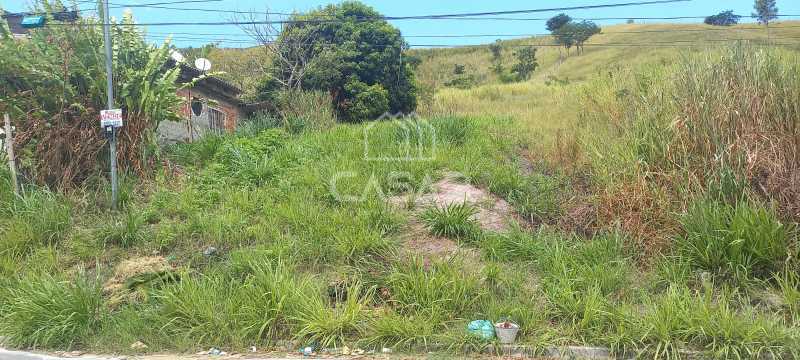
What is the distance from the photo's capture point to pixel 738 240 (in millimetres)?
4812

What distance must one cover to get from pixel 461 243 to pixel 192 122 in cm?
798

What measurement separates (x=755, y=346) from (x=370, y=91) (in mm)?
14014

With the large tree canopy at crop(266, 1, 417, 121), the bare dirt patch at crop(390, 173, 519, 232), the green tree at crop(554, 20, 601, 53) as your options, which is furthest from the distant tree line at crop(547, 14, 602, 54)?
the bare dirt patch at crop(390, 173, 519, 232)

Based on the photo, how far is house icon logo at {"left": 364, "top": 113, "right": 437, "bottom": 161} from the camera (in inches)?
329

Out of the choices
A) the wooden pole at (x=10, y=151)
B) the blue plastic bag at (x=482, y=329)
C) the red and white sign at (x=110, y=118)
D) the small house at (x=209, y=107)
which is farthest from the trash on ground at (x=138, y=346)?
the small house at (x=209, y=107)

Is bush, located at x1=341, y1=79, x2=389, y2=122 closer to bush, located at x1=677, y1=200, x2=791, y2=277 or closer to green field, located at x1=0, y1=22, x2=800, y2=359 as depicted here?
green field, located at x1=0, y1=22, x2=800, y2=359

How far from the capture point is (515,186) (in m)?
7.19

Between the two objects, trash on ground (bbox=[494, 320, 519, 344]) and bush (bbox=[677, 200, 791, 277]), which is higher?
bush (bbox=[677, 200, 791, 277])

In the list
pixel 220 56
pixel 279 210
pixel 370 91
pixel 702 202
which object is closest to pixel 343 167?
pixel 279 210

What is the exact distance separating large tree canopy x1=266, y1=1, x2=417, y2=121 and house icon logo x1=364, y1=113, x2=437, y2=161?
6.81 meters

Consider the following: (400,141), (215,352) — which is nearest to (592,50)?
(400,141)

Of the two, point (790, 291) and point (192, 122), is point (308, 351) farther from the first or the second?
point (192, 122)

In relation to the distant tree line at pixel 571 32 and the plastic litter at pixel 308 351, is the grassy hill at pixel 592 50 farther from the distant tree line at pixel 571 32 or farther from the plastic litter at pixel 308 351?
the plastic litter at pixel 308 351

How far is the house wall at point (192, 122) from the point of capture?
10.8 meters
